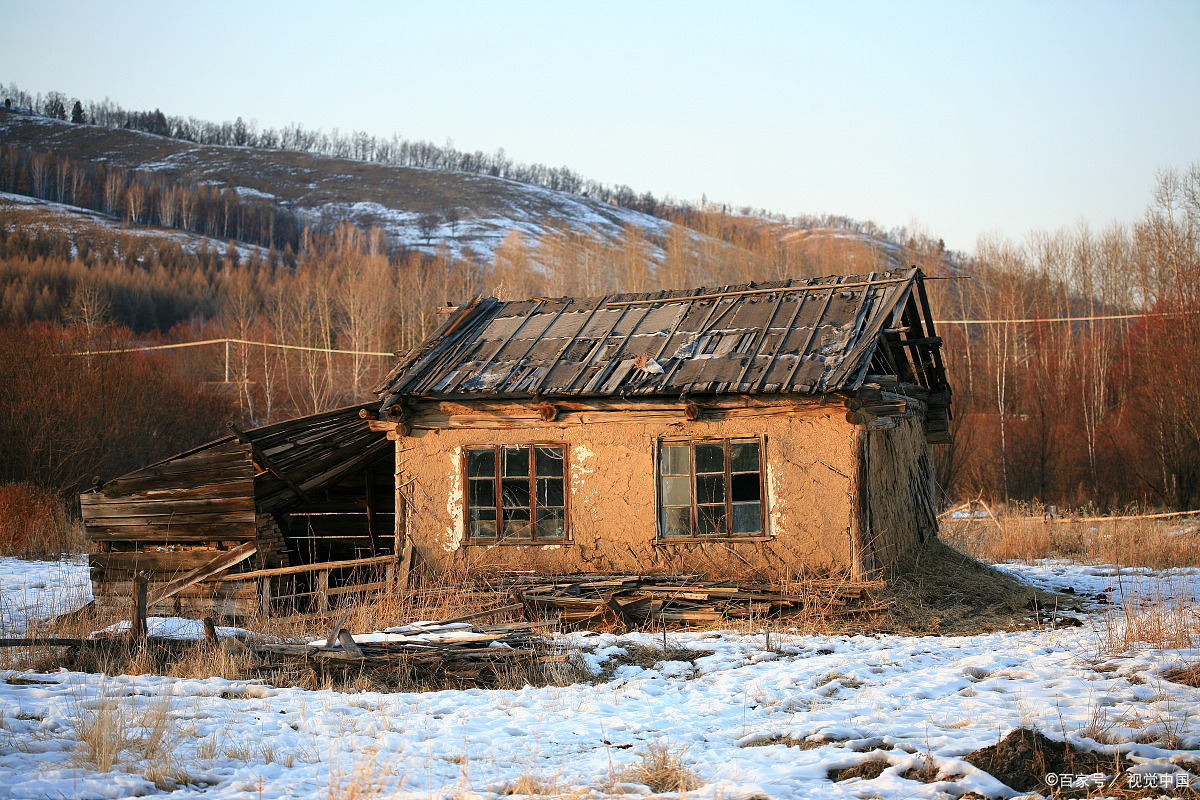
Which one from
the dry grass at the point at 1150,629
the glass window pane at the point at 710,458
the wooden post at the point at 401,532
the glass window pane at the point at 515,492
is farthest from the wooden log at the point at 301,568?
the dry grass at the point at 1150,629

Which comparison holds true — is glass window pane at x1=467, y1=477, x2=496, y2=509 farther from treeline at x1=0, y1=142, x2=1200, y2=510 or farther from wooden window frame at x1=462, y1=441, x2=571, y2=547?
treeline at x1=0, y1=142, x2=1200, y2=510

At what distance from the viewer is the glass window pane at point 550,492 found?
37.4ft

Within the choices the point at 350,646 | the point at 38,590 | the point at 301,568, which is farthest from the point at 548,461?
the point at 38,590

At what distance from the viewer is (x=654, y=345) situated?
11.9 meters

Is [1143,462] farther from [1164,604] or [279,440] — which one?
[279,440]

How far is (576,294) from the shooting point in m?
41.4

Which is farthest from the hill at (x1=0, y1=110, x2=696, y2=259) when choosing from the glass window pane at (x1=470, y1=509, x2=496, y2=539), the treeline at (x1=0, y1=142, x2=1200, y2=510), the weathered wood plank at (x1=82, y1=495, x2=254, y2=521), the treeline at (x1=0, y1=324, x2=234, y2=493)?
the glass window pane at (x1=470, y1=509, x2=496, y2=539)

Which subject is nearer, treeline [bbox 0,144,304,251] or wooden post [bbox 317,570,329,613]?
wooden post [bbox 317,570,329,613]

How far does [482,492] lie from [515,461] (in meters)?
0.61

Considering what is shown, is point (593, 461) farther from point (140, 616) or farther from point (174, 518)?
point (174, 518)

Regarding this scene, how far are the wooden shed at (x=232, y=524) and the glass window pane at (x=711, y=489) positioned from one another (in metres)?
4.28

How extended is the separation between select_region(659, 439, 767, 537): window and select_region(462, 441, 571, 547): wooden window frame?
1240 millimetres

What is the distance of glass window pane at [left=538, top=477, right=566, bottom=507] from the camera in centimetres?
1141

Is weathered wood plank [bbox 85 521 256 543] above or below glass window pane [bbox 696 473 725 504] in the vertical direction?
below
